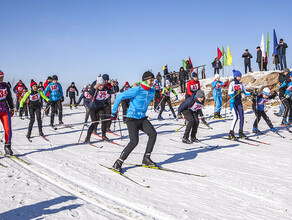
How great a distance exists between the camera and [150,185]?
468cm

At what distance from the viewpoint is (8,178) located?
4.77 m

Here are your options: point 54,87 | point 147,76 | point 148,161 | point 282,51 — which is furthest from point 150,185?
point 282,51

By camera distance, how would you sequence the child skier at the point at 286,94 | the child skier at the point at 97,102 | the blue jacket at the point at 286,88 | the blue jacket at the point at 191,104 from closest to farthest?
the blue jacket at the point at 191,104 < the child skier at the point at 97,102 < the child skier at the point at 286,94 < the blue jacket at the point at 286,88

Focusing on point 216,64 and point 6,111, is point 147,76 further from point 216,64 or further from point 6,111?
point 216,64

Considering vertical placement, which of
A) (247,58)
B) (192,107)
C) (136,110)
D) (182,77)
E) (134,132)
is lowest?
(134,132)

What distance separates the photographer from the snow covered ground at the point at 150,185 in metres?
3.60

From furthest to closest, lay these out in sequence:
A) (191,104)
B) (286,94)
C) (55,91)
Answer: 1. (55,91)
2. (286,94)
3. (191,104)

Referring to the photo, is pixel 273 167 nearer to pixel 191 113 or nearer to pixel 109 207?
pixel 191 113

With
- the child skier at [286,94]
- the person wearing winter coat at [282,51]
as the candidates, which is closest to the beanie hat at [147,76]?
the child skier at [286,94]

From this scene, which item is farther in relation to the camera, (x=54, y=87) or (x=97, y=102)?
(x=54, y=87)

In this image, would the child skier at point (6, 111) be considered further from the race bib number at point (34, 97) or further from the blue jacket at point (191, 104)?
the blue jacket at point (191, 104)

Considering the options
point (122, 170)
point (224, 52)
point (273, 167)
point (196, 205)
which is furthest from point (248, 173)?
point (224, 52)

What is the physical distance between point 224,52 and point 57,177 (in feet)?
60.5

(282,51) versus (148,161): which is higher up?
(282,51)
